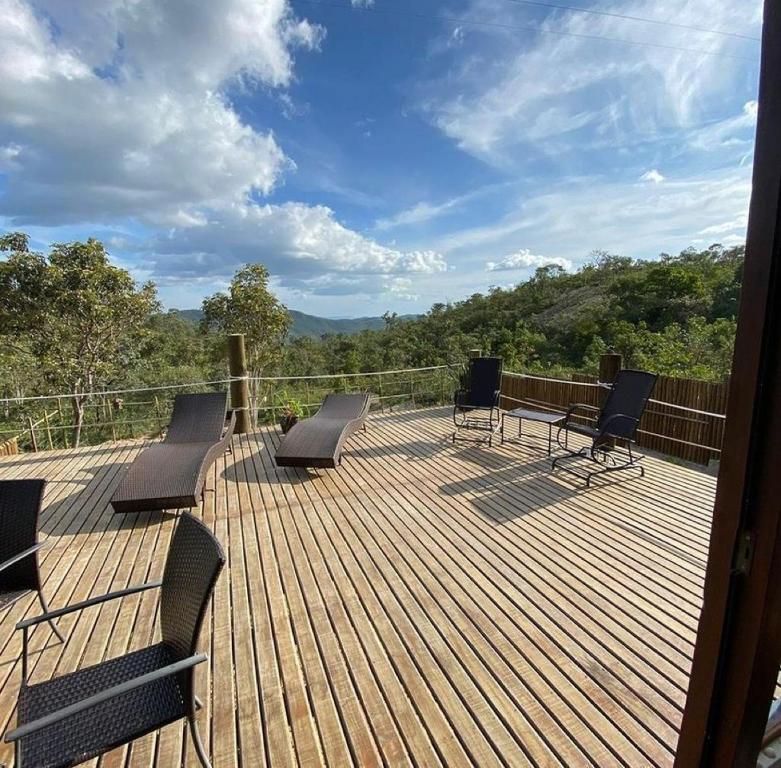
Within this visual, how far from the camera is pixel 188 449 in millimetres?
4117

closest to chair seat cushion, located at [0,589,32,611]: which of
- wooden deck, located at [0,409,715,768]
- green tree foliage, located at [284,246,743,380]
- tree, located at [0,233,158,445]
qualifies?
wooden deck, located at [0,409,715,768]

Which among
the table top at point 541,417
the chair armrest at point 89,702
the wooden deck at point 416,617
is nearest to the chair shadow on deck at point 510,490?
the wooden deck at point 416,617

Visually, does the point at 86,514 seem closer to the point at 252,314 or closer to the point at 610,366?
the point at 610,366

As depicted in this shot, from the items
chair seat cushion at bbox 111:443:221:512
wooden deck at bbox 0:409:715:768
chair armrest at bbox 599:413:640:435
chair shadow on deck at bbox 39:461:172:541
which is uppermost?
chair armrest at bbox 599:413:640:435

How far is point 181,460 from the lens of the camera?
3854 millimetres

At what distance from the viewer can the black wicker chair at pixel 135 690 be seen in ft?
3.91

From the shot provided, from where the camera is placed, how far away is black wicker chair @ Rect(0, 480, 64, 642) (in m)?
1.98

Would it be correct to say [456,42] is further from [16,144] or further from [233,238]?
[233,238]

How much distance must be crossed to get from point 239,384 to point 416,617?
449 cm

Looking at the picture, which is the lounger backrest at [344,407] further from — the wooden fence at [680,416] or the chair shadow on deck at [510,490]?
the wooden fence at [680,416]

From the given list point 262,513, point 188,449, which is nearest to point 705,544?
point 262,513

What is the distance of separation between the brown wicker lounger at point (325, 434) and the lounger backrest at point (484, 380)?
1557 mm

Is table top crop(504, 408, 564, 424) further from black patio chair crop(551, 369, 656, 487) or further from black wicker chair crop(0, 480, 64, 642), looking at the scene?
black wicker chair crop(0, 480, 64, 642)

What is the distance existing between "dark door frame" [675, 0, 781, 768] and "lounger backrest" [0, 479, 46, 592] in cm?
262
